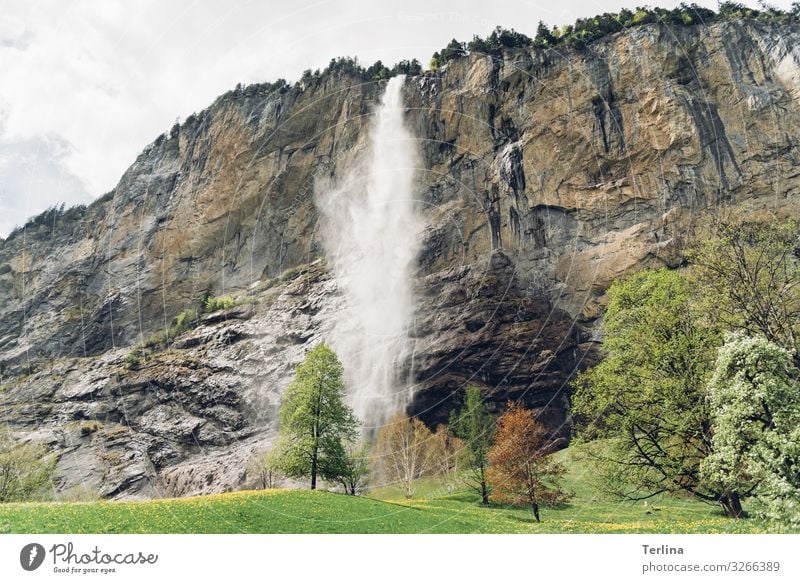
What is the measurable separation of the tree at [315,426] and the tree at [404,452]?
49.3ft

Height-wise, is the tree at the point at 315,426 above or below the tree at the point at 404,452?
above

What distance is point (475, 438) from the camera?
4312cm

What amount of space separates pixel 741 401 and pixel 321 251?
6627cm

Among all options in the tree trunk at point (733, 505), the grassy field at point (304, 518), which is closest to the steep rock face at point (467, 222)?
the grassy field at point (304, 518)

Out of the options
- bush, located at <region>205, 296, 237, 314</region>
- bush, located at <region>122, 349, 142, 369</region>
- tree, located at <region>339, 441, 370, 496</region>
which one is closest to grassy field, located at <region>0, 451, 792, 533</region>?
tree, located at <region>339, 441, 370, 496</region>

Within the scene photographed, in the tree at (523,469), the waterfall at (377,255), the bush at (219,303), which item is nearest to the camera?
the tree at (523,469)

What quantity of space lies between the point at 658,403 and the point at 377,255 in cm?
5127

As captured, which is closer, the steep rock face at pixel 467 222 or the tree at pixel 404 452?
the tree at pixel 404 452

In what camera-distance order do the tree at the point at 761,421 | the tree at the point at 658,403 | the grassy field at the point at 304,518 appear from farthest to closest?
the tree at the point at 658,403
the grassy field at the point at 304,518
the tree at the point at 761,421

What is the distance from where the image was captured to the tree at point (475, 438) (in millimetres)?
37625

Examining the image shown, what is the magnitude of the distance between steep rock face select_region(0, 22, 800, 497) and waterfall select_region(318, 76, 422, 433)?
189 cm

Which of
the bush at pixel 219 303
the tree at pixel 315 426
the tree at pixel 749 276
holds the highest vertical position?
the bush at pixel 219 303

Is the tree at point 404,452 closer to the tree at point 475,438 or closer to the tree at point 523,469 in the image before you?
the tree at point 475,438

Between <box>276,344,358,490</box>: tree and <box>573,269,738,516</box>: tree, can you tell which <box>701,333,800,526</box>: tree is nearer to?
<box>573,269,738,516</box>: tree
